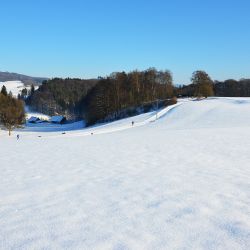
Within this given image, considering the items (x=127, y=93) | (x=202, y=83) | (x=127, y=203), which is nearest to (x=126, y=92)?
(x=127, y=93)

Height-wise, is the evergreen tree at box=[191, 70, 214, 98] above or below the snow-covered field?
above

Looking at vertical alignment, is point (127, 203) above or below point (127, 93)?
below

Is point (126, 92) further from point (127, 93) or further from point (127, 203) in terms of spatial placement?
point (127, 203)

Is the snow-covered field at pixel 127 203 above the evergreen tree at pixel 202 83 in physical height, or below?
below

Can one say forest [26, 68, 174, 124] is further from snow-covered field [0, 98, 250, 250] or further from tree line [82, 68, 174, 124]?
snow-covered field [0, 98, 250, 250]

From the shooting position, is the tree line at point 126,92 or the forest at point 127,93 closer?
the forest at point 127,93

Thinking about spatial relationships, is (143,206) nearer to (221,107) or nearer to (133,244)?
(133,244)

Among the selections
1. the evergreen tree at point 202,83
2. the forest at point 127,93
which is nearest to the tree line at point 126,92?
the forest at point 127,93

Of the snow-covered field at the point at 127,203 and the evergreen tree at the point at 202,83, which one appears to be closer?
the snow-covered field at the point at 127,203

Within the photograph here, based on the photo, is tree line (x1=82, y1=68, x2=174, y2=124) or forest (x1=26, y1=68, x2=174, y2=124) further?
tree line (x1=82, y1=68, x2=174, y2=124)

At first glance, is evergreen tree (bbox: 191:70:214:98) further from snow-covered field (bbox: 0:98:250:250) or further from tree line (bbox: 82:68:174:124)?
snow-covered field (bbox: 0:98:250:250)

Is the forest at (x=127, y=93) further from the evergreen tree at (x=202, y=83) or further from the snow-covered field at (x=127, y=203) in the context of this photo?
the snow-covered field at (x=127, y=203)

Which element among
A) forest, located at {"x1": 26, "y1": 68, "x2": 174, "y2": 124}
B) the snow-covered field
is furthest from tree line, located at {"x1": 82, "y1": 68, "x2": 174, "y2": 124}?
the snow-covered field

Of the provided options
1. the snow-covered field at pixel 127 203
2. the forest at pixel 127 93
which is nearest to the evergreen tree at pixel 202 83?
the forest at pixel 127 93
